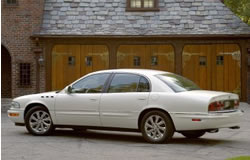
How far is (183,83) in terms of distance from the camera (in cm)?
1141

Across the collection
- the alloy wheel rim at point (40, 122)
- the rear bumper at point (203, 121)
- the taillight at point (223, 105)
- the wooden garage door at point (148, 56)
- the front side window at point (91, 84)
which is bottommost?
the alloy wheel rim at point (40, 122)

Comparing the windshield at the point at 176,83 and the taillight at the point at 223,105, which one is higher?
the windshield at the point at 176,83

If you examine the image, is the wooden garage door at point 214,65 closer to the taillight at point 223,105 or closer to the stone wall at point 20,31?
the stone wall at point 20,31

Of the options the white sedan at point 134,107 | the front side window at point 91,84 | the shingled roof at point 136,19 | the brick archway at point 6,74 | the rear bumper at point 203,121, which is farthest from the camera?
the brick archway at point 6,74

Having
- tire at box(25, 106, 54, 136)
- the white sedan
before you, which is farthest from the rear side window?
tire at box(25, 106, 54, 136)

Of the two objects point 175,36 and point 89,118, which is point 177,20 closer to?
point 175,36

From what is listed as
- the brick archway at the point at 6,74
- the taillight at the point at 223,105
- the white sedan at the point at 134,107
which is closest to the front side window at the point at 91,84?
the white sedan at the point at 134,107

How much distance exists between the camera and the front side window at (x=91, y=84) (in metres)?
11.7

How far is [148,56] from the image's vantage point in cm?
2405

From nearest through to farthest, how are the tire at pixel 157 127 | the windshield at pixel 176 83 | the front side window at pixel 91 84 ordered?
the tire at pixel 157 127
the windshield at pixel 176 83
the front side window at pixel 91 84

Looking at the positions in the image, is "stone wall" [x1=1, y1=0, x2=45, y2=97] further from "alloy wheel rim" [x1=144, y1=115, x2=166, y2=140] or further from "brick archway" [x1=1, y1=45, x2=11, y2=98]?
"alloy wheel rim" [x1=144, y1=115, x2=166, y2=140]

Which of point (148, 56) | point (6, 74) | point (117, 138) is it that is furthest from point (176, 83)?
point (6, 74)

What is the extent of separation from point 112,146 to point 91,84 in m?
1.86

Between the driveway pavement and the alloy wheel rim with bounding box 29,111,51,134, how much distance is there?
23 cm
